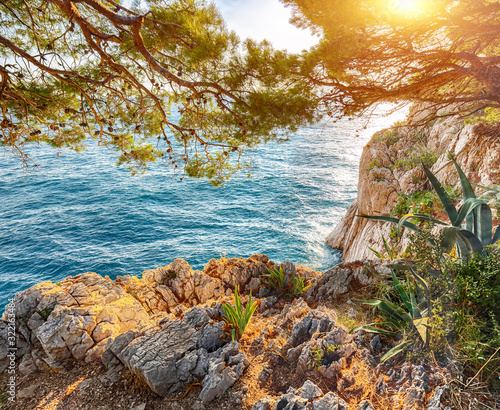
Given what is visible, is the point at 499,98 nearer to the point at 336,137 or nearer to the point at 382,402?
the point at 382,402

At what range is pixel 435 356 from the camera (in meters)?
2.93

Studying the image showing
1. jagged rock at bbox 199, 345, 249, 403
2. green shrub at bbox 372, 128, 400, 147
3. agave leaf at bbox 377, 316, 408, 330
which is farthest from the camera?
green shrub at bbox 372, 128, 400, 147

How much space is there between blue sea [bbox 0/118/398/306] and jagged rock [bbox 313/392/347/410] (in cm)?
876

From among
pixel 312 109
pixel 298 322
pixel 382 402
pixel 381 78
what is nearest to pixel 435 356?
pixel 382 402

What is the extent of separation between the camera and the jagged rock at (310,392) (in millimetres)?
2717

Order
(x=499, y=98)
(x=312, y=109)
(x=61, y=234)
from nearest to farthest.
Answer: (x=312, y=109) → (x=499, y=98) → (x=61, y=234)

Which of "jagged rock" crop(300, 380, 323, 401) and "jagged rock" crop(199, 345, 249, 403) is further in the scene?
"jagged rock" crop(199, 345, 249, 403)

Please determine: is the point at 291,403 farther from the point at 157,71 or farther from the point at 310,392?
the point at 157,71

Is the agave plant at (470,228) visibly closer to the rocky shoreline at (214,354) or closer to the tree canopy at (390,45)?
the rocky shoreline at (214,354)

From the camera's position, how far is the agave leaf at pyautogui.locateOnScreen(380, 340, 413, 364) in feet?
9.94

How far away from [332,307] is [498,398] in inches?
Result: 106

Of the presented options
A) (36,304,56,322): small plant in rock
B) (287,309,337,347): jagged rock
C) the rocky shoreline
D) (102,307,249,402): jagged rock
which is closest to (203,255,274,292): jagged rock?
the rocky shoreline

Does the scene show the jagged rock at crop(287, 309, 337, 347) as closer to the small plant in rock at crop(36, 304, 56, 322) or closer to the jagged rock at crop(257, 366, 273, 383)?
the jagged rock at crop(257, 366, 273, 383)

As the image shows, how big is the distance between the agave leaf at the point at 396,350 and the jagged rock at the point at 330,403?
0.79 m
